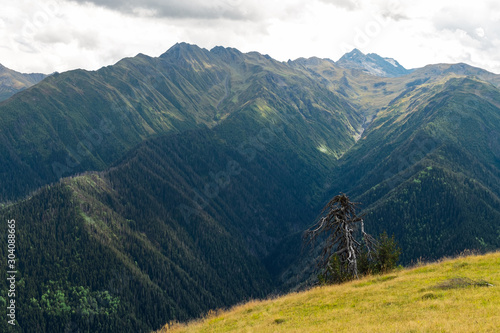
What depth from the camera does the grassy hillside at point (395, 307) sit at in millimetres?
18797

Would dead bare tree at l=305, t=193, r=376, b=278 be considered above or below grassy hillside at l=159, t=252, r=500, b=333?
above

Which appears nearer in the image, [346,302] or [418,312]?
[418,312]

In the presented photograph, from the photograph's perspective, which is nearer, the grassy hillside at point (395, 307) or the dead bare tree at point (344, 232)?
the grassy hillside at point (395, 307)

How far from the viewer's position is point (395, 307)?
2306 centimetres

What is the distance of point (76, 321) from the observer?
17400cm

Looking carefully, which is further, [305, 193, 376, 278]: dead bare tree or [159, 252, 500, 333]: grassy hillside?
[305, 193, 376, 278]: dead bare tree

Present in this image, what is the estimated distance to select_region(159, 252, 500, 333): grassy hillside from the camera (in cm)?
1880

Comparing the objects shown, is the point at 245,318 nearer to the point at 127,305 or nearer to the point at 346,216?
the point at 346,216

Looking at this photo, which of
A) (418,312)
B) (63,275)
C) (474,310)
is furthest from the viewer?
(63,275)

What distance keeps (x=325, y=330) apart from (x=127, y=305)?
20700cm

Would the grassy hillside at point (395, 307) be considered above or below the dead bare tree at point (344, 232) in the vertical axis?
below

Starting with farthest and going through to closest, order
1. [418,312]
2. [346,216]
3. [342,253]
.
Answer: [342,253] < [346,216] < [418,312]

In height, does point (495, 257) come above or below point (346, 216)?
below

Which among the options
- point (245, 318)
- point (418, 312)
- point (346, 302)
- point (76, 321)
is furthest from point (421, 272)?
point (76, 321)
